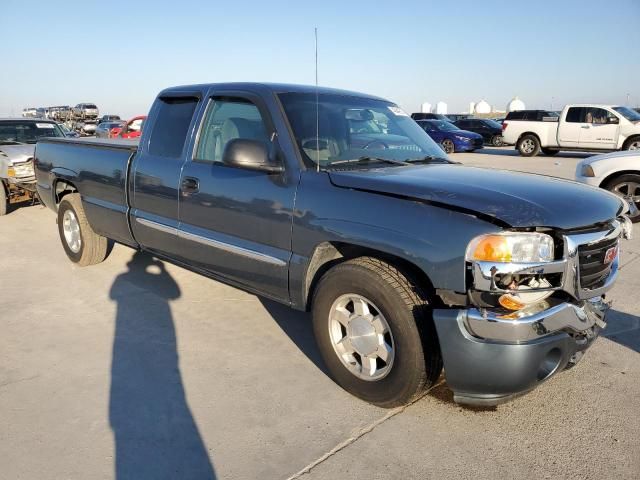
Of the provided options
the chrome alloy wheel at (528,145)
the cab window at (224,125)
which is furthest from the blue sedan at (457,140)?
the cab window at (224,125)

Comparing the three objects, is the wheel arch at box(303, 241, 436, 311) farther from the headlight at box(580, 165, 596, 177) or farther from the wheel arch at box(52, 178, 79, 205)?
the headlight at box(580, 165, 596, 177)

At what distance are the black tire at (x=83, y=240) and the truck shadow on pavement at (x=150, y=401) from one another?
3.62 feet

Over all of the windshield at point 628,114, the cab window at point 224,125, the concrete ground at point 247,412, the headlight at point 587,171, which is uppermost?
the windshield at point 628,114

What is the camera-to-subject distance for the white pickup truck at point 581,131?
56.3 feet

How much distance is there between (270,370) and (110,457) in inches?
45.8

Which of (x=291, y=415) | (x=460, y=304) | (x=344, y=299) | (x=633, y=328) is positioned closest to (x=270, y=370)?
(x=291, y=415)

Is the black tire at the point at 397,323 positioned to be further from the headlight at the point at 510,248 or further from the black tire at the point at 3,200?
the black tire at the point at 3,200

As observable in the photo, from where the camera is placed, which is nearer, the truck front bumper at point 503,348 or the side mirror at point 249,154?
the truck front bumper at point 503,348

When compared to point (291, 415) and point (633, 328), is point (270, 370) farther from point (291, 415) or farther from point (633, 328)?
point (633, 328)

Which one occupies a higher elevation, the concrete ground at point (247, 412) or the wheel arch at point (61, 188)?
the wheel arch at point (61, 188)

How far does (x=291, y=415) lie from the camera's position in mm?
2902

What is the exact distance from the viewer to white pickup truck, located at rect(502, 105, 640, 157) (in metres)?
17.2

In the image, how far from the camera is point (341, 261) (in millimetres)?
3182

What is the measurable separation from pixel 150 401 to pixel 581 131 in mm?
18669
